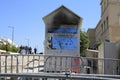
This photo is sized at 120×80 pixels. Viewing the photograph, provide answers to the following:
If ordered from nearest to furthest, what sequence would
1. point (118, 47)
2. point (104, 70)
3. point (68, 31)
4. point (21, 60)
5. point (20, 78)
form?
point (20, 78) → point (21, 60) → point (68, 31) → point (104, 70) → point (118, 47)

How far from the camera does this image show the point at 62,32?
1275 centimetres

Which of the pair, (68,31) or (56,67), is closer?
(56,67)

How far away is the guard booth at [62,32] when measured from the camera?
12.6m

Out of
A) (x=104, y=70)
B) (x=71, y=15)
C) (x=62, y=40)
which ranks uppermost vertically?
(x=71, y=15)

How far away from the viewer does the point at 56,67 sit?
1145 centimetres

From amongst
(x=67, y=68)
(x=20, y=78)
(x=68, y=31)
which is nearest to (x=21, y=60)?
(x=67, y=68)

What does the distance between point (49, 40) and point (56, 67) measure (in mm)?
1659

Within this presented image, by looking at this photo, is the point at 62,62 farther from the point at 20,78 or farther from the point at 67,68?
the point at 20,78

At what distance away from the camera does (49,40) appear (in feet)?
42.0

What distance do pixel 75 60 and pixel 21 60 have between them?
183cm

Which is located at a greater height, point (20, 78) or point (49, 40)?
→ point (49, 40)

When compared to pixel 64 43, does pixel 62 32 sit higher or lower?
higher

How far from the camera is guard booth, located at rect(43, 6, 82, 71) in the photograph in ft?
41.4

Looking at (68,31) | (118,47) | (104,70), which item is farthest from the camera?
(118,47)
